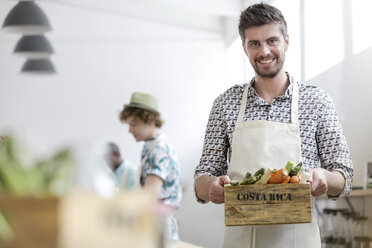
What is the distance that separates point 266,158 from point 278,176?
265 mm

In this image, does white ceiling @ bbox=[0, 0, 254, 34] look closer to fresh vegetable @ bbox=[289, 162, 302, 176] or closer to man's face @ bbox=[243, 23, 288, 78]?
man's face @ bbox=[243, 23, 288, 78]

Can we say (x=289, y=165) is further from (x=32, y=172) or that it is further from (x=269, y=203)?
(x=32, y=172)

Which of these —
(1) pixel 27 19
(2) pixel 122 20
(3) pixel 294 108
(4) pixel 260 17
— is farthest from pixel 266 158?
(2) pixel 122 20

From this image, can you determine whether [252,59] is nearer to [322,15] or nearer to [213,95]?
[322,15]

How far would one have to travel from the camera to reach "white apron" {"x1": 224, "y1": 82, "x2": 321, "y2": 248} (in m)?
2.10

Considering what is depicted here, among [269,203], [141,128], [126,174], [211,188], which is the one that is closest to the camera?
[269,203]

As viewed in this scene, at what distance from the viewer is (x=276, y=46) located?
2150 millimetres

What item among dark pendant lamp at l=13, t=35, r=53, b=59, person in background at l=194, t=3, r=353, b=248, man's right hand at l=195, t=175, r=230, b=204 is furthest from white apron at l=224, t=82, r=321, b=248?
dark pendant lamp at l=13, t=35, r=53, b=59

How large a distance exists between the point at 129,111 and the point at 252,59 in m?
1.67

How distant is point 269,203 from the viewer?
6.31 feet

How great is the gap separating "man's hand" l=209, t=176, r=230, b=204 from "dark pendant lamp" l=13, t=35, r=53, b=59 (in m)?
3.62

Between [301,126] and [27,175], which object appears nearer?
[27,175]

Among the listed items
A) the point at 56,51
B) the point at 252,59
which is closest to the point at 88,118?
the point at 56,51

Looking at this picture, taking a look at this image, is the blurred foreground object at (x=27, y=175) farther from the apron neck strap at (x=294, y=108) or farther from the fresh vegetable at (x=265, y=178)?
the apron neck strap at (x=294, y=108)
